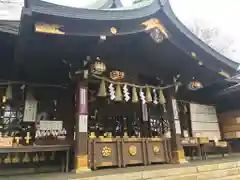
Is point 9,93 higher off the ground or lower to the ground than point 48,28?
lower

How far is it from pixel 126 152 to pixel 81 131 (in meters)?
1.36

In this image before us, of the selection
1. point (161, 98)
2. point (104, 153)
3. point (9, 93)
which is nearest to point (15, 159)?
point (9, 93)

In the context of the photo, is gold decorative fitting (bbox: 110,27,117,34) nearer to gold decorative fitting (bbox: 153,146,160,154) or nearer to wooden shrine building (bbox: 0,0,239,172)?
wooden shrine building (bbox: 0,0,239,172)

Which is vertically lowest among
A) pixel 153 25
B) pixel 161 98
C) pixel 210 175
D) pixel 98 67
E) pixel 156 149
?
pixel 210 175

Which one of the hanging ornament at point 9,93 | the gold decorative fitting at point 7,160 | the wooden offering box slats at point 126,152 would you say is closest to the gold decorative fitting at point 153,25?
the wooden offering box slats at point 126,152

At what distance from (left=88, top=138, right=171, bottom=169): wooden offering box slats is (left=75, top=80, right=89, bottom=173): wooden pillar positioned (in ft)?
0.62

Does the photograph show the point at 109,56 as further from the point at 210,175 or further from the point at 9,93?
the point at 210,175

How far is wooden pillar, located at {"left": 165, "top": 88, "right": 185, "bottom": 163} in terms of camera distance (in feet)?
20.6

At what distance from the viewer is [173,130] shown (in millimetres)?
6512

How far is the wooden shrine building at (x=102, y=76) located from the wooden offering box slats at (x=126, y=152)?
0.02 metres

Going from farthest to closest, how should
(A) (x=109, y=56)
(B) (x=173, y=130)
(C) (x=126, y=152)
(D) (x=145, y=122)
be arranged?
A: (D) (x=145, y=122) → (B) (x=173, y=130) → (A) (x=109, y=56) → (C) (x=126, y=152)

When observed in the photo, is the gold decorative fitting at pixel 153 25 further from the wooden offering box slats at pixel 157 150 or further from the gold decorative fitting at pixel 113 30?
the wooden offering box slats at pixel 157 150

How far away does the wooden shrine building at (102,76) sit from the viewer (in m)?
4.79

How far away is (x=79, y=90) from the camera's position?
5.44 meters
